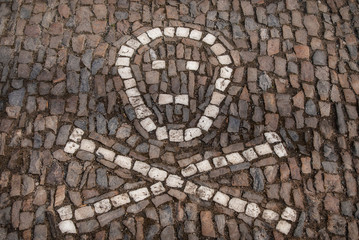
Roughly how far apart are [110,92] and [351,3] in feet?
12.8

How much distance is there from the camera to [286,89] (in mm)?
5211

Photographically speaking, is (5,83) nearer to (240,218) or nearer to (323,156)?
(240,218)

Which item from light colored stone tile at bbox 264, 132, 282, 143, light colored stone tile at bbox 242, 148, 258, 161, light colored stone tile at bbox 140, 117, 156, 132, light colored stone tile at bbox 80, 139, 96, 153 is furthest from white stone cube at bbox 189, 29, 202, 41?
light colored stone tile at bbox 80, 139, 96, 153

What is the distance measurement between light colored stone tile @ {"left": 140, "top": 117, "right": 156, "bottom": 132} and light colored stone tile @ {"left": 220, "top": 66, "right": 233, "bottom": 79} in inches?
44.6

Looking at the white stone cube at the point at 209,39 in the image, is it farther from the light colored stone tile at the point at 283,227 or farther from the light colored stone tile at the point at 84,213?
the light colored stone tile at the point at 84,213

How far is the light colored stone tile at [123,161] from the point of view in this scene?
4574 mm

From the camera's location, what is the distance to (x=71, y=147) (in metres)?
4.64

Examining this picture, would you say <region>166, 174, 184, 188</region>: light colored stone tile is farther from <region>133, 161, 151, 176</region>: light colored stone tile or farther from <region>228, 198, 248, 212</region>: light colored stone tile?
A: <region>228, 198, 248, 212</region>: light colored stone tile

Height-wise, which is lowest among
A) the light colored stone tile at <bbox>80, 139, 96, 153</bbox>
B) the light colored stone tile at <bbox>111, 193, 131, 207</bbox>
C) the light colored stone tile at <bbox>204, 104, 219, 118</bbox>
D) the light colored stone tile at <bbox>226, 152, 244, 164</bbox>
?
the light colored stone tile at <bbox>111, 193, 131, 207</bbox>

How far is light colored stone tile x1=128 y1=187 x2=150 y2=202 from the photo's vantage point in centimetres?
436

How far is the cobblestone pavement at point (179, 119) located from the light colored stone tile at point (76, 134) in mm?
17

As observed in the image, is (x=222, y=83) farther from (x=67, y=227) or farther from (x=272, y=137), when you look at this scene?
(x=67, y=227)

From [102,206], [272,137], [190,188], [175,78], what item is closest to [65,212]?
[102,206]

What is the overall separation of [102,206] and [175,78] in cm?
189
